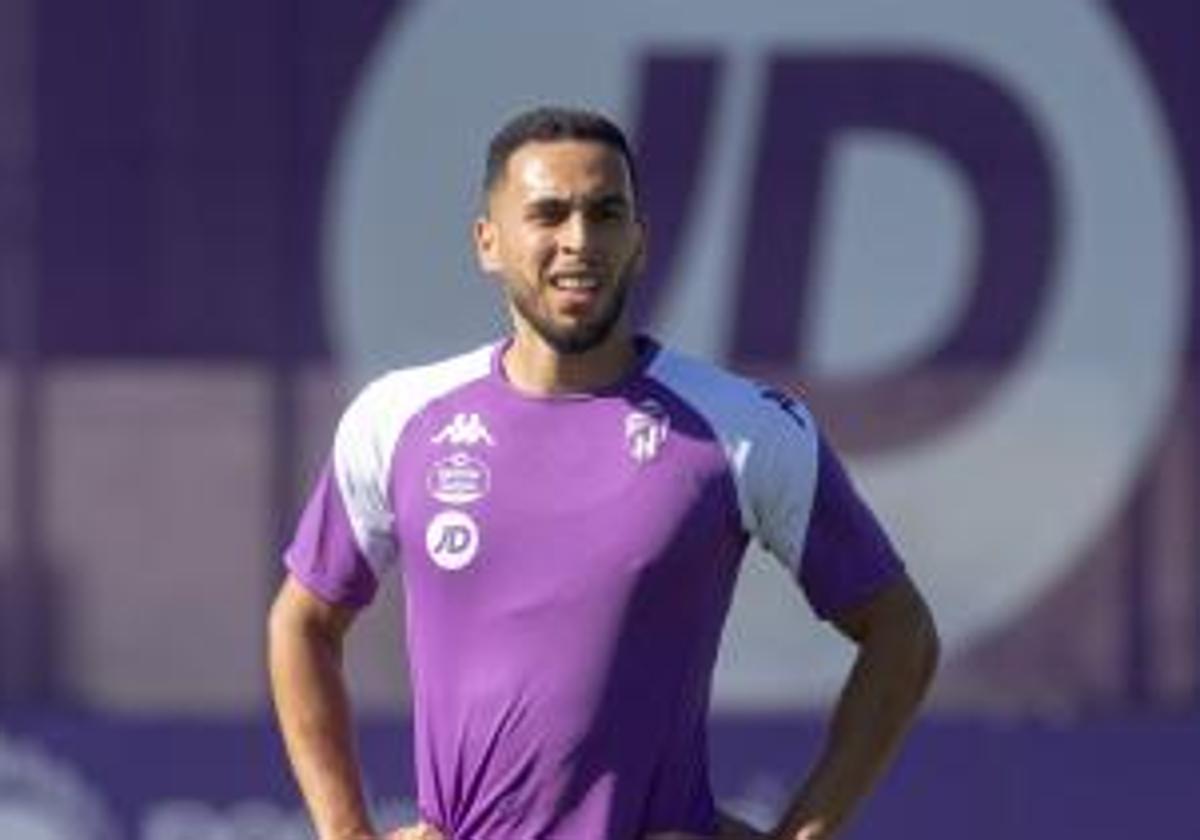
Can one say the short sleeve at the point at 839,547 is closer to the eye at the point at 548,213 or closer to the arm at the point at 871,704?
the arm at the point at 871,704

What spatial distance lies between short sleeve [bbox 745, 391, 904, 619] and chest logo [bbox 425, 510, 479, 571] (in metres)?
0.24

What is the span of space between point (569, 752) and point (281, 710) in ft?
1.11

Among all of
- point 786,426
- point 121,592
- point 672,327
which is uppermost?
point 786,426

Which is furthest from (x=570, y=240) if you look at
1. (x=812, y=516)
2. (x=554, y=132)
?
(x=812, y=516)

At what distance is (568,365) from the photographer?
3873mm

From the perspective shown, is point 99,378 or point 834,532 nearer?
point 834,532

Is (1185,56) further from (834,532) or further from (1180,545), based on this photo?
(834,532)

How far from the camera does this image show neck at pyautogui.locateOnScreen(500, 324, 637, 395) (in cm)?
387

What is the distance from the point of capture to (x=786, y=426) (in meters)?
3.91

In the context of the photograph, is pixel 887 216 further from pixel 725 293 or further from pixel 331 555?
pixel 331 555

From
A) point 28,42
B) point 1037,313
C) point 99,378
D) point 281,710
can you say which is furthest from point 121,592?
point 281,710

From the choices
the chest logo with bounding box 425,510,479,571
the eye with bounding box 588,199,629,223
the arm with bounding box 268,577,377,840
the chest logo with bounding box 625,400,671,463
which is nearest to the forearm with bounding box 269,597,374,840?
the arm with bounding box 268,577,377,840

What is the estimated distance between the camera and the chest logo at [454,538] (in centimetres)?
385

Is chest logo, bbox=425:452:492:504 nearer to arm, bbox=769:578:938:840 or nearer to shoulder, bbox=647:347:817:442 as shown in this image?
shoulder, bbox=647:347:817:442
